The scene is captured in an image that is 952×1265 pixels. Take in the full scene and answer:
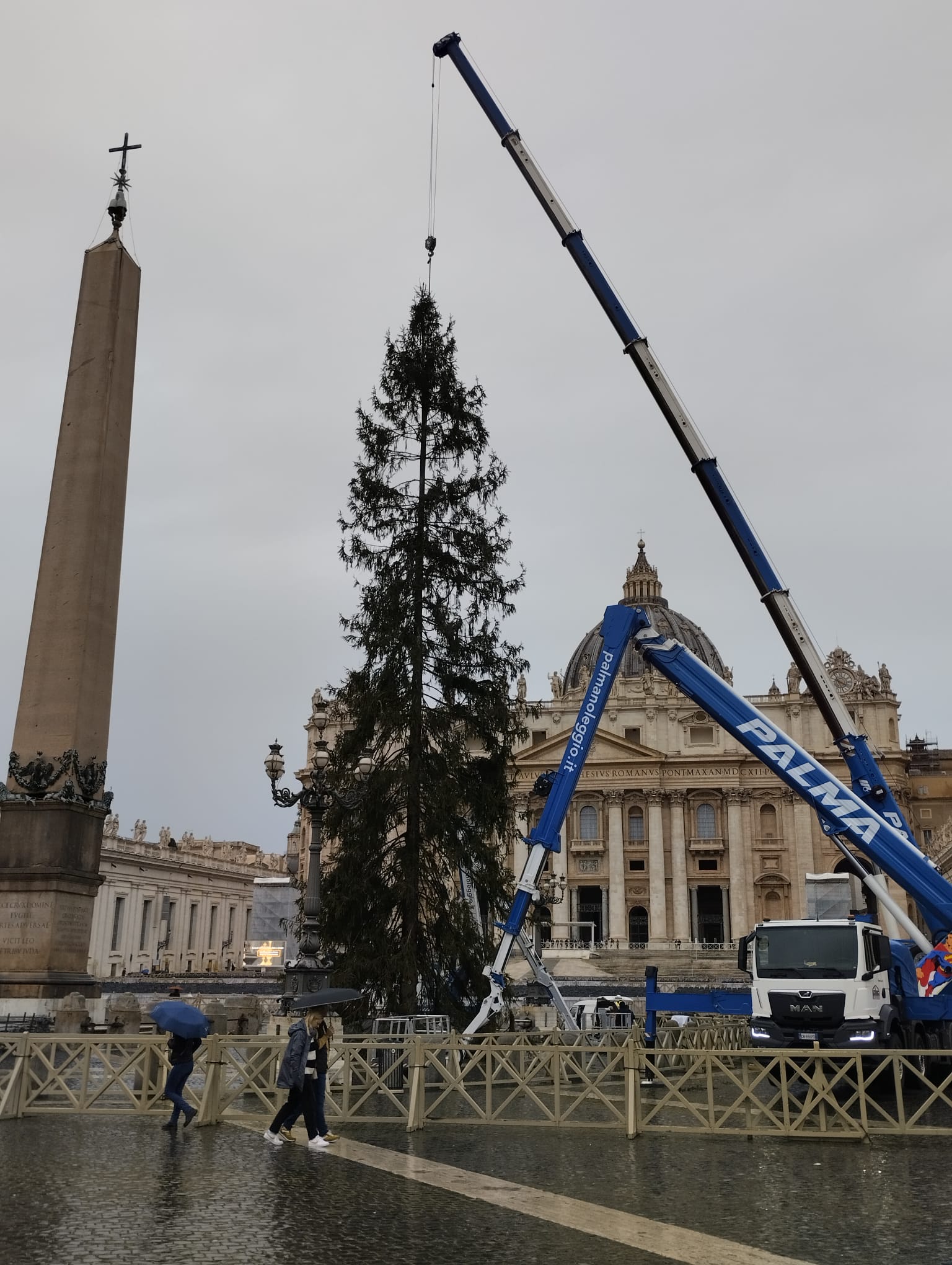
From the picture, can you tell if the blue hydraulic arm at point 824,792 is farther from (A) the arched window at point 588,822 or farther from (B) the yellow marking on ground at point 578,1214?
(A) the arched window at point 588,822

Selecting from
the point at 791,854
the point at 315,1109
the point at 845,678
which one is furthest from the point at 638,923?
the point at 315,1109

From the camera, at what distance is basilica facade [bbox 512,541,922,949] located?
246 ft

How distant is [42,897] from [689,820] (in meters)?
64.6

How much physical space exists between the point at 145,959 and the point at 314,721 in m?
61.7

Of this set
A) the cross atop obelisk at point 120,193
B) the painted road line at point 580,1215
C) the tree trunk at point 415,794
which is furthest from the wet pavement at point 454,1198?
the cross atop obelisk at point 120,193

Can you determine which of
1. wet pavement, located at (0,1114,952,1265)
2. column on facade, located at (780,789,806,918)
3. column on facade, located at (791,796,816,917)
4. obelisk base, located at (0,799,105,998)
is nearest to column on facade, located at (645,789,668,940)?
column on facade, located at (780,789,806,918)

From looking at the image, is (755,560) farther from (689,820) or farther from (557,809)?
(689,820)

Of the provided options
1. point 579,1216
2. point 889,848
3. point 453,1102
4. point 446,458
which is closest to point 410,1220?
point 579,1216

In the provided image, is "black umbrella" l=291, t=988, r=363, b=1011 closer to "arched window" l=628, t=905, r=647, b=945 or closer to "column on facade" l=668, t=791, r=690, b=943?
"column on facade" l=668, t=791, r=690, b=943

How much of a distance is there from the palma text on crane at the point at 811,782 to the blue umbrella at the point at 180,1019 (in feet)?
31.8

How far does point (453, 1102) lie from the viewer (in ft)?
50.2

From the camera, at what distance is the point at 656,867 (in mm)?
75812

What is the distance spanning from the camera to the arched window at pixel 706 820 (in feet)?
254

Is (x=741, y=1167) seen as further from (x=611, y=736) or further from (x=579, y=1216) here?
(x=611, y=736)
